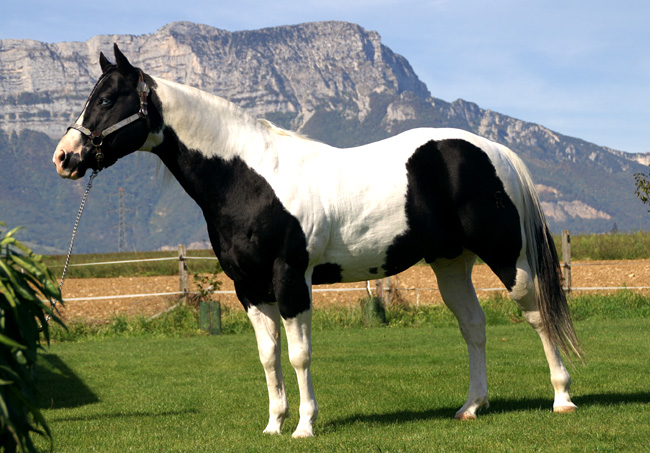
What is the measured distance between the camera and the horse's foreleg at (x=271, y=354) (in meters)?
5.86

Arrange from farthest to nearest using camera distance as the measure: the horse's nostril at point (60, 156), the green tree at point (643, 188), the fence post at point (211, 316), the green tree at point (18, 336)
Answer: the fence post at point (211, 316) < the green tree at point (643, 188) < the horse's nostril at point (60, 156) < the green tree at point (18, 336)

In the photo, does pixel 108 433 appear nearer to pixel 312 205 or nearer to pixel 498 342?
pixel 312 205

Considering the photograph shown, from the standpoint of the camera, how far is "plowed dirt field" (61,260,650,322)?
72.1 feet

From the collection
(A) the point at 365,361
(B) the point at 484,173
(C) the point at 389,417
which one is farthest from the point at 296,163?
(A) the point at 365,361

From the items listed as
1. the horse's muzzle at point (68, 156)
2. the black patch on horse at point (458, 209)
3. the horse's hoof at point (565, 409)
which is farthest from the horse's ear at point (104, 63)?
the horse's hoof at point (565, 409)

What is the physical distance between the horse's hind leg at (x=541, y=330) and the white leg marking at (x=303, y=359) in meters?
1.86

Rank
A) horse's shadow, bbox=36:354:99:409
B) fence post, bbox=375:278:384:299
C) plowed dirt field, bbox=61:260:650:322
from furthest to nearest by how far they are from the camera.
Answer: plowed dirt field, bbox=61:260:650:322
fence post, bbox=375:278:384:299
horse's shadow, bbox=36:354:99:409

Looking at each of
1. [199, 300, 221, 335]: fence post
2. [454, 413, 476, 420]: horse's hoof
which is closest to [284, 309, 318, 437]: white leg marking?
[454, 413, 476, 420]: horse's hoof

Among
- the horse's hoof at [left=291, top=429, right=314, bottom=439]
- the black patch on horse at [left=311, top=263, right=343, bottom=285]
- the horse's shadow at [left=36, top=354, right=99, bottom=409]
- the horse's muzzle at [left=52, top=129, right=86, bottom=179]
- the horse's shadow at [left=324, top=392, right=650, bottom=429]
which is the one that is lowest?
the horse's shadow at [left=36, top=354, right=99, bottom=409]

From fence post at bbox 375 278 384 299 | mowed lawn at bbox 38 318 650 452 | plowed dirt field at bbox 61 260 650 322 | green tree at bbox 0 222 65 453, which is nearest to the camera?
green tree at bbox 0 222 65 453

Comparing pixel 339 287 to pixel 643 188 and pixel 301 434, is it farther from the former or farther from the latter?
pixel 301 434

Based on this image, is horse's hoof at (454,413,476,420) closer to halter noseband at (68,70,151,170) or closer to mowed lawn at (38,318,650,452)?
mowed lawn at (38,318,650,452)

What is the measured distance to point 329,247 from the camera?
5.74 metres

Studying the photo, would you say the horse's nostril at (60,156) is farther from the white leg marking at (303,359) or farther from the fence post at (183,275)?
the fence post at (183,275)
